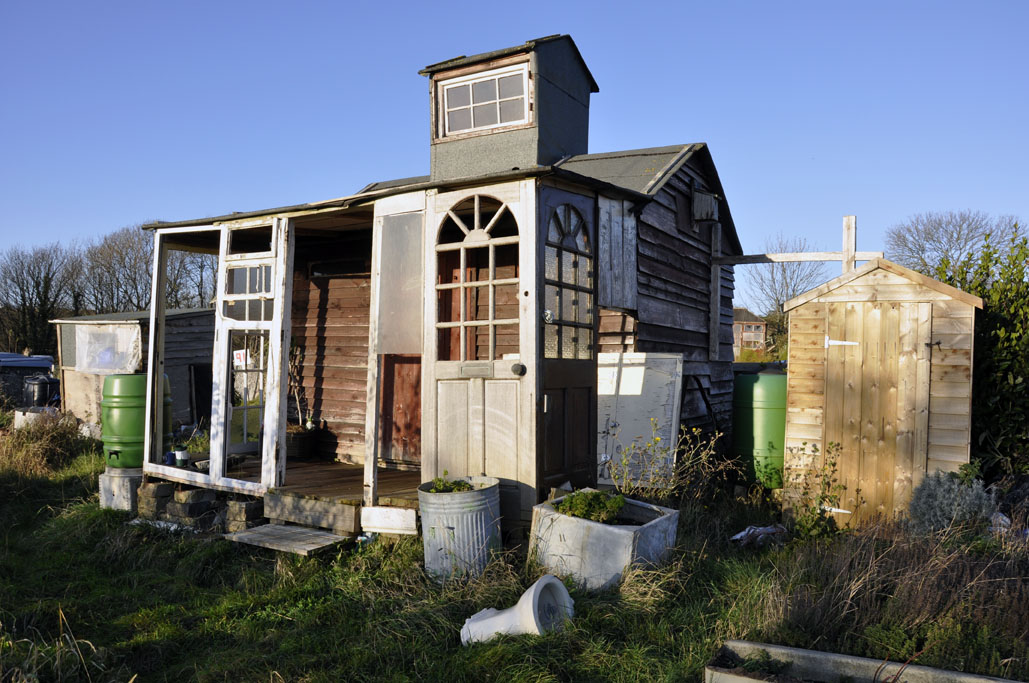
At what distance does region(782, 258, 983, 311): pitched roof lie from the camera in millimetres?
6719

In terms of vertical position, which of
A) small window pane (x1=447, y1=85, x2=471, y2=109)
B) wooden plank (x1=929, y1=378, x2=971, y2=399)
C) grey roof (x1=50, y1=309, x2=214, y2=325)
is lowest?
wooden plank (x1=929, y1=378, x2=971, y2=399)

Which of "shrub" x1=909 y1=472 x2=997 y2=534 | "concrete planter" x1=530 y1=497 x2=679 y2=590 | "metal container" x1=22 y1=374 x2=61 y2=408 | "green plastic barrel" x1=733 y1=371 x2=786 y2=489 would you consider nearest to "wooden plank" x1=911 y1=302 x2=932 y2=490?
"shrub" x1=909 y1=472 x2=997 y2=534

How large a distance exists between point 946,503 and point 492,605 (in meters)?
4.44

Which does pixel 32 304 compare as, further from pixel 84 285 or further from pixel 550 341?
pixel 550 341

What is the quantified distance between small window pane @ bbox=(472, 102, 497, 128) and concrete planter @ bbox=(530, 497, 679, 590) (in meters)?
7.24

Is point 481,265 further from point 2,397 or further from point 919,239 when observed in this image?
point 919,239

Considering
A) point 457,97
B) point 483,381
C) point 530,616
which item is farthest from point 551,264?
point 457,97

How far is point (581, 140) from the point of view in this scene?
39.0 ft

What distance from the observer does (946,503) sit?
6.54 m

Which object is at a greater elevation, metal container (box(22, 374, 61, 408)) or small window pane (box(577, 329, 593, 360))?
small window pane (box(577, 329, 593, 360))

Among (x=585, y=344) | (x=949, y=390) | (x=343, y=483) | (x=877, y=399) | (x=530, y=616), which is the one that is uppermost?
(x=585, y=344)

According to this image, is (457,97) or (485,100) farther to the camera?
(457,97)

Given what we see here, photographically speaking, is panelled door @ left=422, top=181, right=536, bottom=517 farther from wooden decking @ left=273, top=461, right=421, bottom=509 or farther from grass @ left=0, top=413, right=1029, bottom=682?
grass @ left=0, top=413, right=1029, bottom=682

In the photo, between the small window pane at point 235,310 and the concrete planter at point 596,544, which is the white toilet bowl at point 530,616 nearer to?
the concrete planter at point 596,544
